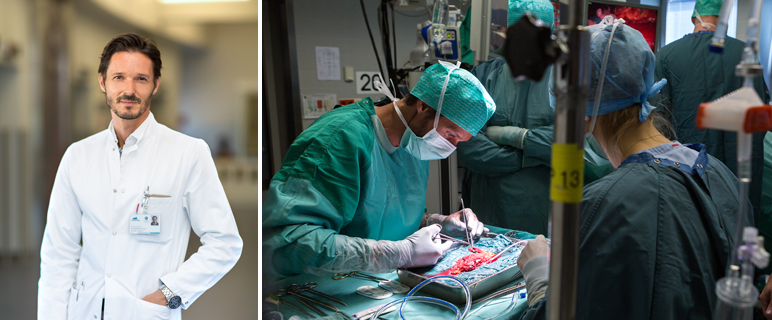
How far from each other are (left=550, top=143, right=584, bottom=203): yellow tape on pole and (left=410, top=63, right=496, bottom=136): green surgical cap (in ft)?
3.36

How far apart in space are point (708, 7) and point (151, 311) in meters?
3.29

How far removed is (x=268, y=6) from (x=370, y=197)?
2.11 meters

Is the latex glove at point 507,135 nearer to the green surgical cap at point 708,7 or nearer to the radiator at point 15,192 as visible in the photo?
the green surgical cap at point 708,7

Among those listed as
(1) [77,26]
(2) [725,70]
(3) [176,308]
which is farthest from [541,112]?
(1) [77,26]

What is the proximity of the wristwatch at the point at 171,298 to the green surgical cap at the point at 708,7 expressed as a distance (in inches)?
126

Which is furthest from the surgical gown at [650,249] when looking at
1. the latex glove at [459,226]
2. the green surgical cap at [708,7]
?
the green surgical cap at [708,7]

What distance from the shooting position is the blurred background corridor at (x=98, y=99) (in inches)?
70.5

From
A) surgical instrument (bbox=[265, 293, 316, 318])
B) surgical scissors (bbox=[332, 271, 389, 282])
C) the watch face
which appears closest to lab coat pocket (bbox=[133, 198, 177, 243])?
the watch face

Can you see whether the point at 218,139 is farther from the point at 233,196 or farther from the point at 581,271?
the point at 581,271

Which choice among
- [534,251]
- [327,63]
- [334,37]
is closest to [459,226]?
[534,251]

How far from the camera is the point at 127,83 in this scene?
5.81 feet

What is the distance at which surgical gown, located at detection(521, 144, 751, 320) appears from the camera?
0.91 meters

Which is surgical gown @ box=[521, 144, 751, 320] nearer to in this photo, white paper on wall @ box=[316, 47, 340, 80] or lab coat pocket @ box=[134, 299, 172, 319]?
lab coat pocket @ box=[134, 299, 172, 319]

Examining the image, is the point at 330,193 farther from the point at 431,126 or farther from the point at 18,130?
the point at 18,130
